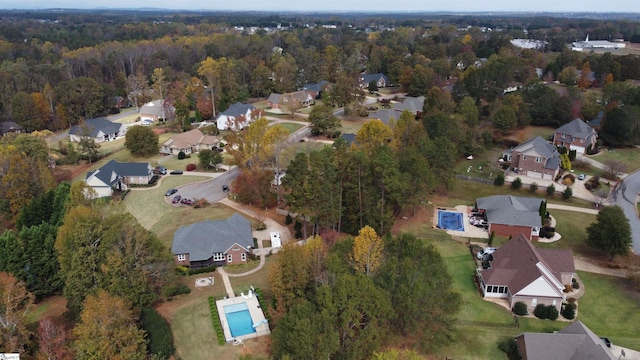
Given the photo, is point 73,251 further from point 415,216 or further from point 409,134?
point 409,134

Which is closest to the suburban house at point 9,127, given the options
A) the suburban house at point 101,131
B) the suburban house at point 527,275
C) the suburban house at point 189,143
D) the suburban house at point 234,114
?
the suburban house at point 101,131

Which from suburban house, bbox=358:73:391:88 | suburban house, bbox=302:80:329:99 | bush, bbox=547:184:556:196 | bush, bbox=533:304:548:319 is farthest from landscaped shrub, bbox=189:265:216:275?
suburban house, bbox=358:73:391:88

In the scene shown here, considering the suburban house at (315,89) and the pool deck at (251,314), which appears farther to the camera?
the suburban house at (315,89)

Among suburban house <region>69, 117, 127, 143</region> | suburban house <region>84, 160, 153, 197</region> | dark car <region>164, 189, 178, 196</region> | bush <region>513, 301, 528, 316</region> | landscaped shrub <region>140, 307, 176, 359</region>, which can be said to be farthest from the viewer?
suburban house <region>69, 117, 127, 143</region>

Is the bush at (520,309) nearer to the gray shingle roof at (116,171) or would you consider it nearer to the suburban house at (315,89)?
the gray shingle roof at (116,171)

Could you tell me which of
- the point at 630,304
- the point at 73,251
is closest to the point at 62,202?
the point at 73,251

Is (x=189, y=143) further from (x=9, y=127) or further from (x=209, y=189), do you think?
(x=9, y=127)

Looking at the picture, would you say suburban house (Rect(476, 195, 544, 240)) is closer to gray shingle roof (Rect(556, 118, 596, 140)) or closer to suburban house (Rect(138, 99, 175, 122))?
gray shingle roof (Rect(556, 118, 596, 140))

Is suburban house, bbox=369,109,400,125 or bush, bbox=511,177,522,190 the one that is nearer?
bush, bbox=511,177,522,190
